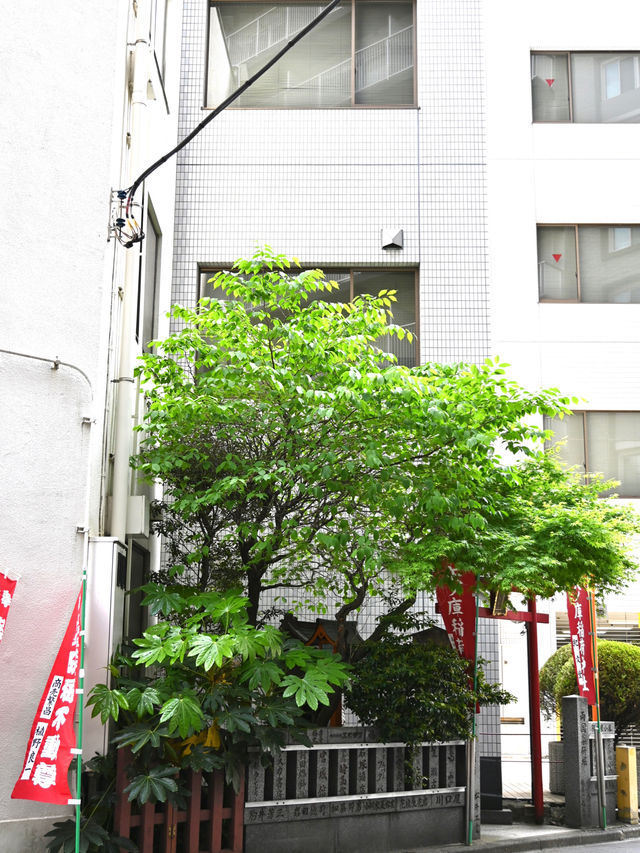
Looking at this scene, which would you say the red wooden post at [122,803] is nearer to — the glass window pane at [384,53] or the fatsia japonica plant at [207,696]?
the fatsia japonica plant at [207,696]

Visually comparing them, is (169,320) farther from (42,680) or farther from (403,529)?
(42,680)

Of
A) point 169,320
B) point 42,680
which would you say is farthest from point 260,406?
point 169,320

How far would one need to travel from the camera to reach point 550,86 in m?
20.2

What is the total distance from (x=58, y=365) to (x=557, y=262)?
41.0ft

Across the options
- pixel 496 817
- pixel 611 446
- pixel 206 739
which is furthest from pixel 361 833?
pixel 611 446

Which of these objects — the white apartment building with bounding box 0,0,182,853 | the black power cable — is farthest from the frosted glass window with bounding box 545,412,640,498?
the black power cable

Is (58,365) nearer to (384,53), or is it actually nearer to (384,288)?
(384,288)

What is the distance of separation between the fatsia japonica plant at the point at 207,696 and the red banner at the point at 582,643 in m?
5.23

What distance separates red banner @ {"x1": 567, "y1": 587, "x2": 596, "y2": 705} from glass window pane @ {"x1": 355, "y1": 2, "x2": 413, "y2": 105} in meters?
9.04

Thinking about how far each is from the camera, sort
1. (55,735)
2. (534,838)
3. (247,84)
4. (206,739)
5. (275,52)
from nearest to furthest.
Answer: (55,735), (247,84), (206,739), (534,838), (275,52)

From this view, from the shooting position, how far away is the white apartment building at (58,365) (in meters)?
9.05

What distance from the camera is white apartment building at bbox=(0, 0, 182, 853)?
9055 mm

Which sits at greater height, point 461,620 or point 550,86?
point 550,86

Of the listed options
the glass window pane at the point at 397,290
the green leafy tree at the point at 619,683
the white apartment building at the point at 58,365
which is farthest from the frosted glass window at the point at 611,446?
the white apartment building at the point at 58,365
